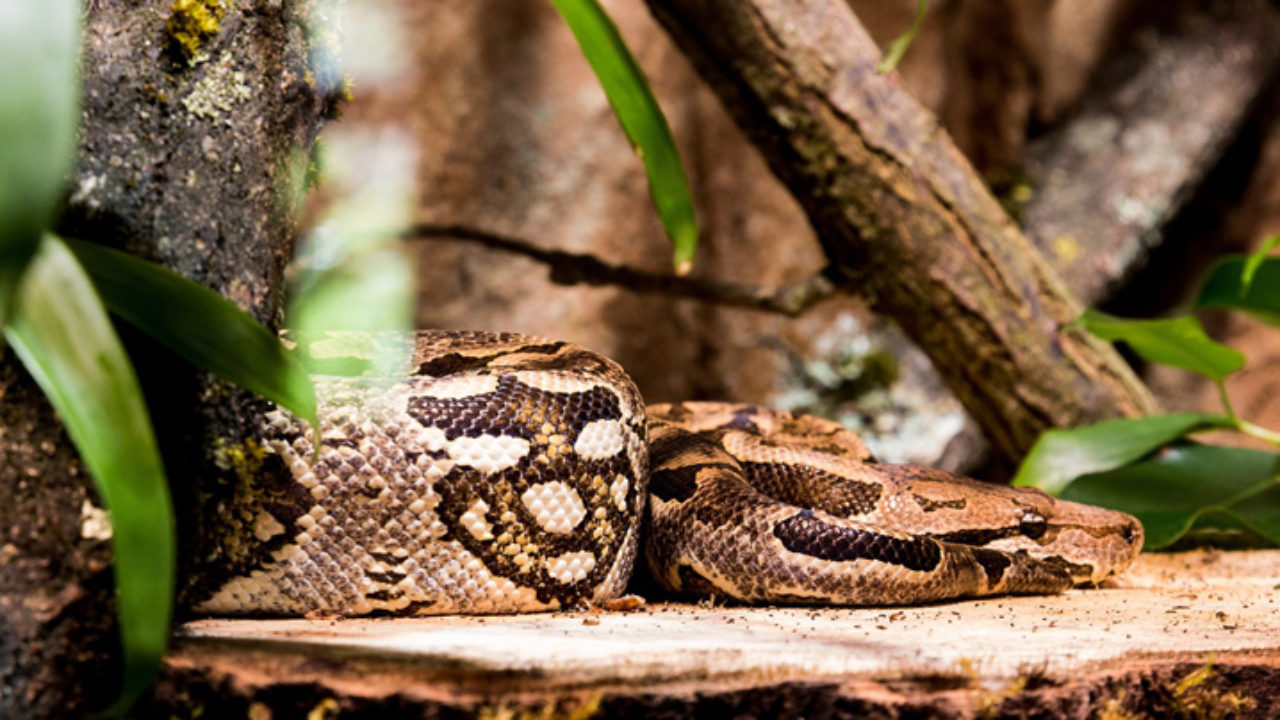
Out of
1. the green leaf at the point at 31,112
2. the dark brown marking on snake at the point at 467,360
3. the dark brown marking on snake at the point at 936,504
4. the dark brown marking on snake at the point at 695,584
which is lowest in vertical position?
the dark brown marking on snake at the point at 936,504

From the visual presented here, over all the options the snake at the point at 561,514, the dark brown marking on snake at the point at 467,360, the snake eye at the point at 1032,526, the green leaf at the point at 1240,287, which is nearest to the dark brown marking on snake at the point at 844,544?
the snake at the point at 561,514

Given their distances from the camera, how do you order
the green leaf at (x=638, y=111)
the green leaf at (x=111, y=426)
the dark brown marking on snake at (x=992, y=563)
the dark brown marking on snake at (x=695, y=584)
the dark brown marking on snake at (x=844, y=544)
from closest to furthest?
the green leaf at (x=111, y=426) → the green leaf at (x=638, y=111) → the dark brown marking on snake at (x=844, y=544) → the dark brown marking on snake at (x=695, y=584) → the dark brown marking on snake at (x=992, y=563)

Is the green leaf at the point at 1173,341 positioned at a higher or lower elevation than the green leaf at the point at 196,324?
lower

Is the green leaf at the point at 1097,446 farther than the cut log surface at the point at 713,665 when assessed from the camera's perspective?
Yes

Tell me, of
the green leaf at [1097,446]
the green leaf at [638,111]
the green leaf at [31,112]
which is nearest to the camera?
the green leaf at [31,112]

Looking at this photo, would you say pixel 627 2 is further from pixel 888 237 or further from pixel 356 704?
pixel 356 704

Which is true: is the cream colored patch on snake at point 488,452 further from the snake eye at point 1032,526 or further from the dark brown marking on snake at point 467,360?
the snake eye at point 1032,526

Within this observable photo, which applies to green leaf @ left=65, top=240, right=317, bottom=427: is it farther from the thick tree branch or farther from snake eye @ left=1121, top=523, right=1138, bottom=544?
the thick tree branch

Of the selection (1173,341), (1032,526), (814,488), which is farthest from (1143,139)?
(814,488)
